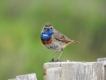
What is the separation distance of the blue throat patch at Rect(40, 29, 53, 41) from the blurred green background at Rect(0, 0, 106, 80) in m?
2.72

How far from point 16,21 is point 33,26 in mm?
407

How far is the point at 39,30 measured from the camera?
11266 mm

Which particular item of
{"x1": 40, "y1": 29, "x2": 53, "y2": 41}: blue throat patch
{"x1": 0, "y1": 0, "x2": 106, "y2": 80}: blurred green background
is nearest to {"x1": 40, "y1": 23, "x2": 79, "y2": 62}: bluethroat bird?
{"x1": 40, "y1": 29, "x2": 53, "y2": 41}: blue throat patch

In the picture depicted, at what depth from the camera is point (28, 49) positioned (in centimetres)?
1066

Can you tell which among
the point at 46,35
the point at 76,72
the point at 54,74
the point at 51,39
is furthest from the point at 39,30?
the point at 76,72

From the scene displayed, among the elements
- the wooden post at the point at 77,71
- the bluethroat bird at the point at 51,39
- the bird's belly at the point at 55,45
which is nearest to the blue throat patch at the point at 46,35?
the bluethroat bird at the point at 51,39

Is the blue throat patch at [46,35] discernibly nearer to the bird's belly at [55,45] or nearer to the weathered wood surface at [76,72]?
the bird's belly at [55,45]

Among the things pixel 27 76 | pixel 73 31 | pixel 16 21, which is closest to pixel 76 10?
pixel 73 31

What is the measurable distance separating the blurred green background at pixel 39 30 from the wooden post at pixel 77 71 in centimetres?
562

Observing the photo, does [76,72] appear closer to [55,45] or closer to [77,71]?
[77,71]

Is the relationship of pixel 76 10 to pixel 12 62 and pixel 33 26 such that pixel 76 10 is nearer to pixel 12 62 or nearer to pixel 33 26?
pixel 33 26

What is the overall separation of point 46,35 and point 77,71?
299cm

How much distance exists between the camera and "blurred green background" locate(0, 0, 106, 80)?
10664mm

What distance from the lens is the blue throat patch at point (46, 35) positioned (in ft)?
24.3
